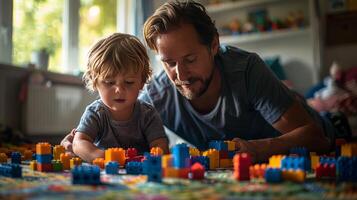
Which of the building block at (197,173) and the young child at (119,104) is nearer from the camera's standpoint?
the building block at (197,173)

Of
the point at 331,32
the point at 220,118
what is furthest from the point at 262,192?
the point at 331,32

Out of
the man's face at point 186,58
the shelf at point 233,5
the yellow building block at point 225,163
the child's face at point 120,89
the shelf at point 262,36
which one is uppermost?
the shelf at point 233,5

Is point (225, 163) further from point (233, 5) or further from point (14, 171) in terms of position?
point (233, 5)

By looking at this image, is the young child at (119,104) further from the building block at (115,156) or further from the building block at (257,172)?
the building block at (257,172)

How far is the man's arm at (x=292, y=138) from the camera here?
48.1 inches

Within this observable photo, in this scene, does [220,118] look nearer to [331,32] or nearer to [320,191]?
[320,191]

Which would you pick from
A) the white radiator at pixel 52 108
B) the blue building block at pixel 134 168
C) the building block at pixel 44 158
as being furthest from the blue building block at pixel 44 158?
the white radiator at pixel 52 108

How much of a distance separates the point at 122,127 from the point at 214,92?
36 centimetres

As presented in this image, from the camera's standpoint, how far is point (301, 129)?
1.33 metres

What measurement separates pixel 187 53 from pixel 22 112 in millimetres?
1739

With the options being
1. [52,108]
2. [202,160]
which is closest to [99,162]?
[202,160]

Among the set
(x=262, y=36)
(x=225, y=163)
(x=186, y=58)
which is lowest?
(x=225, y=163)

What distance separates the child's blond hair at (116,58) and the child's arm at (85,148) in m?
0.19

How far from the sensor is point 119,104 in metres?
1.35
